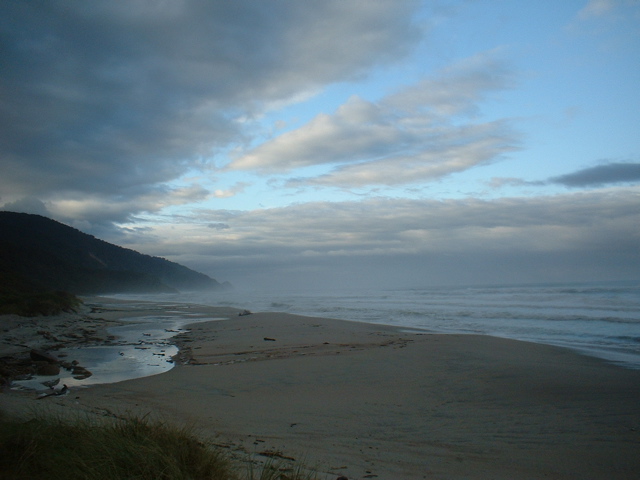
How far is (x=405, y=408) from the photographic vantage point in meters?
6.82

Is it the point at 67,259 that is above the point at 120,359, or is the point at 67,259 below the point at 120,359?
above

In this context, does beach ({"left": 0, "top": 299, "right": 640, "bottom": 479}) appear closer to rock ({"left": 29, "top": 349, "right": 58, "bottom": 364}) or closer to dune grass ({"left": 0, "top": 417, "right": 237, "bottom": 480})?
dune grass ({"left": 0, "top": 417, "right": 237, "bottom": 480})

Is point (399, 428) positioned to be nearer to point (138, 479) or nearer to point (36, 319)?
point (138, 479)

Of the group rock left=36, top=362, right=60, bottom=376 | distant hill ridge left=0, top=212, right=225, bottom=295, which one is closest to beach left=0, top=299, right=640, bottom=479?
rock left=36, top=362, right=60, bottom=376

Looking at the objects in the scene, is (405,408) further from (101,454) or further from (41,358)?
(41,358)

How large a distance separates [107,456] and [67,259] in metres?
111

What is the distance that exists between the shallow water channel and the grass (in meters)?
5.32

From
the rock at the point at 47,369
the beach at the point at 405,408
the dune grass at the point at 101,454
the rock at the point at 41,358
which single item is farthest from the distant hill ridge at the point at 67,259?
the dune grass at the point at 101,454

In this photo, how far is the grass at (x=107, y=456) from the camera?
10.1 ft

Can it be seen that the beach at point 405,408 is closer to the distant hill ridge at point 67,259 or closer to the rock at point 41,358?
the rock at point 41,358

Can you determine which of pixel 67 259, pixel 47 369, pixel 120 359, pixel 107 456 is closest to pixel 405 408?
pixel 107 456

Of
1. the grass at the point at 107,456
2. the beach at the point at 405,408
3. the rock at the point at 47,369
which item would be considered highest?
the grass at the point at 107,456

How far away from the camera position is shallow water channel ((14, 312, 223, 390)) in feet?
29.0

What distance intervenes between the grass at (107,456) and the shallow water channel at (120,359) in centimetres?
532
